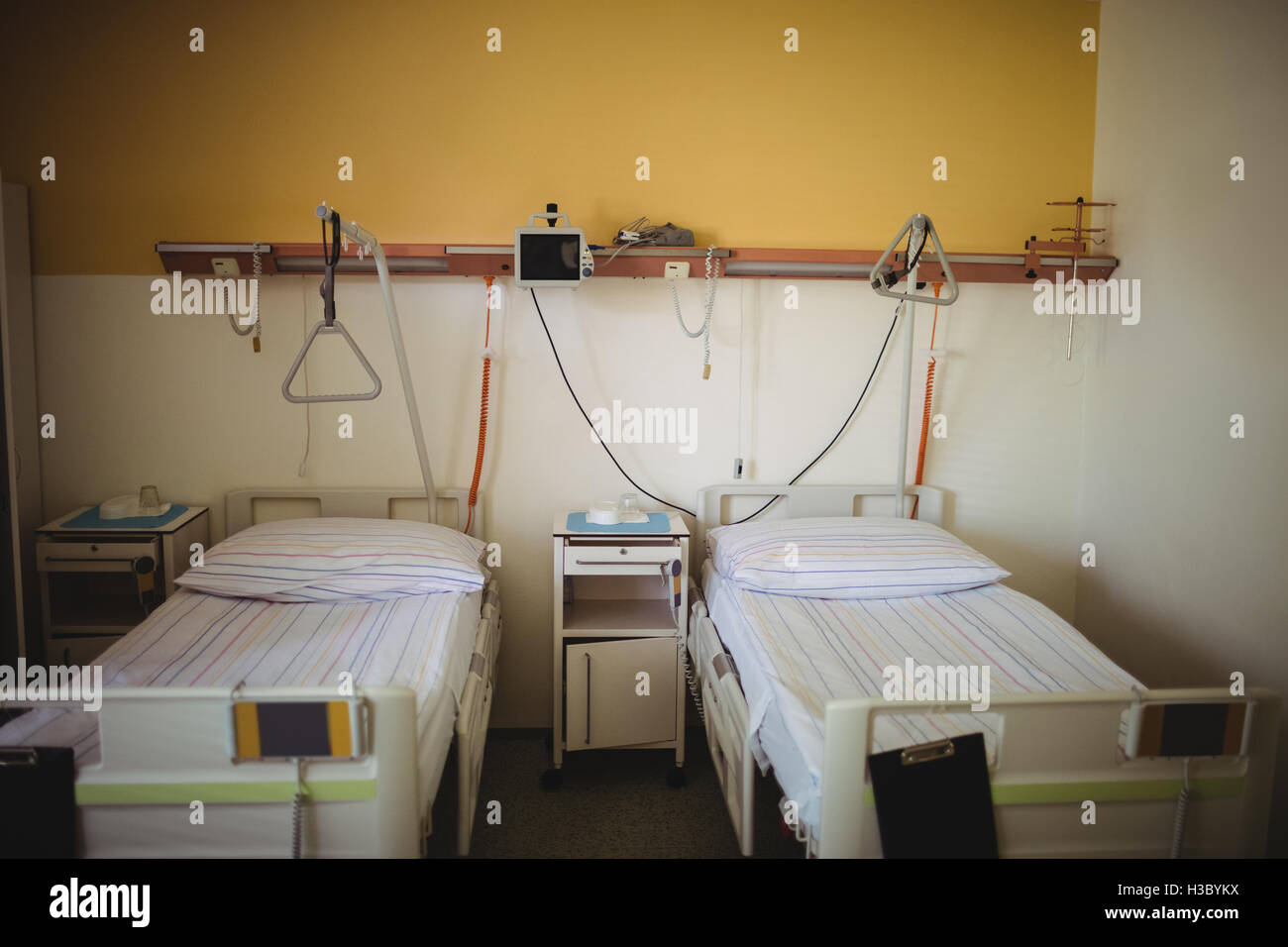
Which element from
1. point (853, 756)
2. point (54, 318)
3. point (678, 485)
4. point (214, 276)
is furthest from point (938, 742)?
point (54, 318)

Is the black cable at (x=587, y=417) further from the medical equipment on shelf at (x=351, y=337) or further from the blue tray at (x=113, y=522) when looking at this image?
the blue tray at (x=113, y=522)

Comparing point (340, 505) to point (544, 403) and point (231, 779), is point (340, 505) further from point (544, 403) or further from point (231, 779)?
point (231, 779)

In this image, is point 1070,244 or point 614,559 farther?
point 1070,244

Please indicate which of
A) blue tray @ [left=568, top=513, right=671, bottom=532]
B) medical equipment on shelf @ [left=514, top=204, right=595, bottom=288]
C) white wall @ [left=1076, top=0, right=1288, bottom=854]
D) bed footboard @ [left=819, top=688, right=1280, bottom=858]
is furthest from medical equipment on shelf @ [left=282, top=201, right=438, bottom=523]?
white wall @ [left=1076, top=0, right=1288, bottom=854]

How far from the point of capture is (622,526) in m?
2.66

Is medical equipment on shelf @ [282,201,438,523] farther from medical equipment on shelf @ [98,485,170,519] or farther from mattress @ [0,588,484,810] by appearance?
medical equipment on shelf @ [98,485,170,519]

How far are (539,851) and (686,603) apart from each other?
0.88 meters

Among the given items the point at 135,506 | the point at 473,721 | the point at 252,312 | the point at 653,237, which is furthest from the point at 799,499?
the point at 135,506

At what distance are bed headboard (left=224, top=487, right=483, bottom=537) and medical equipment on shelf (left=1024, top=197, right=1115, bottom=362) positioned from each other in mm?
2157

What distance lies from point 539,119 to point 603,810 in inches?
92.1

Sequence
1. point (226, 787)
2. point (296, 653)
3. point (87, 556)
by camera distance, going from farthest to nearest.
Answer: point (87, 556) → point (296, 653) → point (226, 787)

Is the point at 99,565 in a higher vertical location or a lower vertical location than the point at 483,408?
lower

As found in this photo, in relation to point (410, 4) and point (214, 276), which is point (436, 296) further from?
point (410, 4)

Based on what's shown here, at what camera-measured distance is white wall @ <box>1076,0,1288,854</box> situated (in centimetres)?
220
